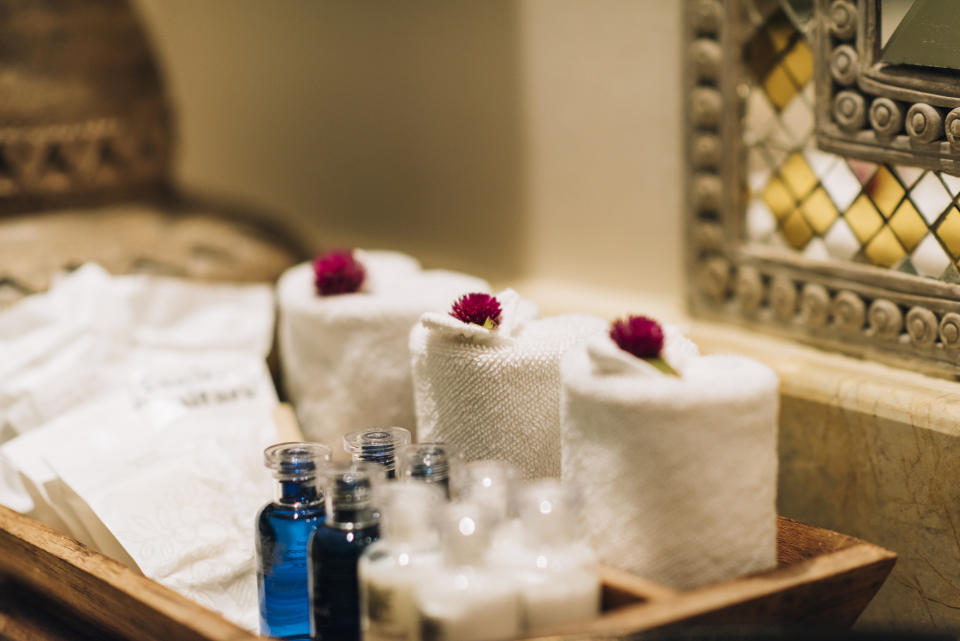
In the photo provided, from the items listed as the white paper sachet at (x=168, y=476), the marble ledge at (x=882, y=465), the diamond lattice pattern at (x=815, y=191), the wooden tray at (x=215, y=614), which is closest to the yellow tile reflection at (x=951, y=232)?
the diamond lattice pattern at (x=815, y=191)

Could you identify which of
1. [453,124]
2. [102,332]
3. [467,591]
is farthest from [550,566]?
[453,124]

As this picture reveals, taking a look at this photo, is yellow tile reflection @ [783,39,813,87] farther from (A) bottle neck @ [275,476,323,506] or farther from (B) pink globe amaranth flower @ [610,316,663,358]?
(A) bottle neck @ [275,476,323,506]

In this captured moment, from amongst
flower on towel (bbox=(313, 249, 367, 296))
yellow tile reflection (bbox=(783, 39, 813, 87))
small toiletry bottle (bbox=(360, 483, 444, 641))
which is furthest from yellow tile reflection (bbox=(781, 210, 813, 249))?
small toiletry bottle (bbox=(360, 483, 444, 641))

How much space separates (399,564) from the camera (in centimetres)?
60

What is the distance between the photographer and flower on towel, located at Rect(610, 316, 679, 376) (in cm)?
66

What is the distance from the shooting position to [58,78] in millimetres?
1190

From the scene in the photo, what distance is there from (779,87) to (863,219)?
0.48 feet

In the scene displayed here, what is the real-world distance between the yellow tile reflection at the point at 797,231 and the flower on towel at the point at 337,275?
39cm

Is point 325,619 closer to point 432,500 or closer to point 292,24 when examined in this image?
point 432,500

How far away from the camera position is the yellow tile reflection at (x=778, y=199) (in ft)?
3.16

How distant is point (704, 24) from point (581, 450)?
51 cm

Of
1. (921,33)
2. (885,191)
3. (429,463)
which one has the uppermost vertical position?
(921,33)

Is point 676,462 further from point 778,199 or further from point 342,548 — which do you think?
point 778,199

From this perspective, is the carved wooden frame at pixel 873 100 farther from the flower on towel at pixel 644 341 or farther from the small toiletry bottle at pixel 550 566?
the small toiletry bottle at pixel 550 566
